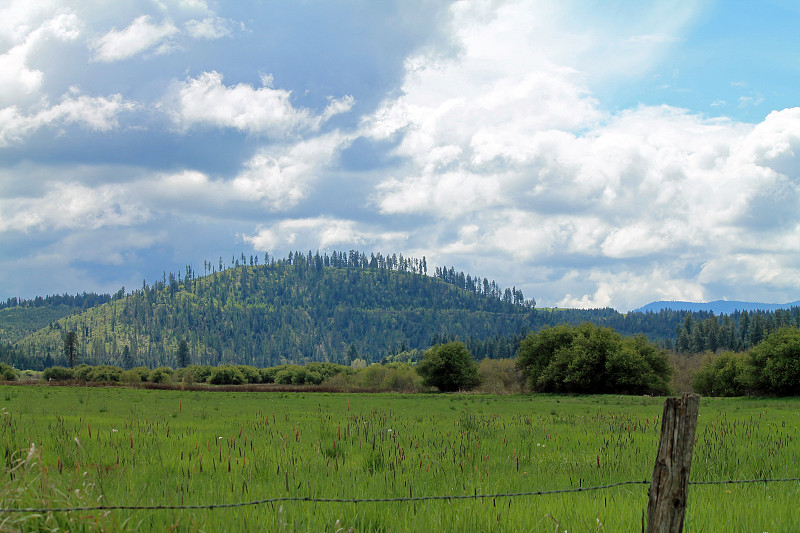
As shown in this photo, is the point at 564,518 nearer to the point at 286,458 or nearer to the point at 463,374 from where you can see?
the point at 286,458

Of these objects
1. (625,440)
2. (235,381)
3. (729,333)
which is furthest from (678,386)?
(625,440)

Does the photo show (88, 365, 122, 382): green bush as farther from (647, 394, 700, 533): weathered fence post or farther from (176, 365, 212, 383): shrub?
(647, 394, 700, 533): weathered fence post

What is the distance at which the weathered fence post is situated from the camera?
4.80 meters

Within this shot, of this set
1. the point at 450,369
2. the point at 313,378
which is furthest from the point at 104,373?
the point at 450,369

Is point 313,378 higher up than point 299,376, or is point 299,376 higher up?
point 299,376

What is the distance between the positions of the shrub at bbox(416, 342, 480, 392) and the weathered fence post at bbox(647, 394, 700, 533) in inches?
3778

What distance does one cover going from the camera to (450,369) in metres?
101

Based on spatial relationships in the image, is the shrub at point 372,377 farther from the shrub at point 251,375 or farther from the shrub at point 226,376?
the shrub at point 251,375

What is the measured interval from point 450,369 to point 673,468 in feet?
321

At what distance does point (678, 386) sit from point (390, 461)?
4993 inches

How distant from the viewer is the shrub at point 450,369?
9994 cm

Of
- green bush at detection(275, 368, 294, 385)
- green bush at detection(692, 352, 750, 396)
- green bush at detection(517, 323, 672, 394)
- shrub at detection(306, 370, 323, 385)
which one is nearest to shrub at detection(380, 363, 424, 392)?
shrub at detection(306, 370, 323, 385)

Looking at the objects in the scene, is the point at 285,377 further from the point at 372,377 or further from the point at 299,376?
the point at 372,377

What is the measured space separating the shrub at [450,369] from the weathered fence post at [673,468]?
9596 centimetres
